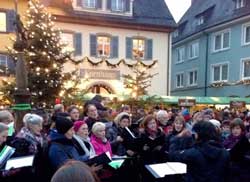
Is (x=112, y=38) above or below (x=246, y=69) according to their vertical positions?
above

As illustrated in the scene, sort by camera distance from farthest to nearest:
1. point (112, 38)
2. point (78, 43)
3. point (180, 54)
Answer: point (180, 54) < point (112, 38) < point (78, 43)

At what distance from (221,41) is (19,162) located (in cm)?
2944

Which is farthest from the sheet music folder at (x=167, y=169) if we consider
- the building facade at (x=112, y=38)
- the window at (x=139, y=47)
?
the window at (x=139, y=47)

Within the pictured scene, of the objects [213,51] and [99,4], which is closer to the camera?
[99,4]

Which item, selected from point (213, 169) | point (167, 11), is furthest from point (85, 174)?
point (167, 11)

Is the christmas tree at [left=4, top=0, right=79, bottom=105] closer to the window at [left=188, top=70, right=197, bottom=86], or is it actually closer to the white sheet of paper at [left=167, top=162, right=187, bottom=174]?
the white sheet of paper at [left=167, top=162, right=187, bottom=174]

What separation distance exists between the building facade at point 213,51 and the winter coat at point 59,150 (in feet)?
83.3

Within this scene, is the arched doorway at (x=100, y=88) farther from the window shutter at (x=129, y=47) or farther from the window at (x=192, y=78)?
the window at (x=192, y=78)

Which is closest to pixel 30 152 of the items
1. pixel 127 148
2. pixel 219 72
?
pixel 127 148

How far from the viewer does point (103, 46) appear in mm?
25688

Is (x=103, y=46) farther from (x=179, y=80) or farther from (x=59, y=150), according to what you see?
(x=59, y=150)

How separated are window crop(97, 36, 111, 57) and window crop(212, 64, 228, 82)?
1145 cm

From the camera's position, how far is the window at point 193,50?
35.3 metres

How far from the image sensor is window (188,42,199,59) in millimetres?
→ 35297
